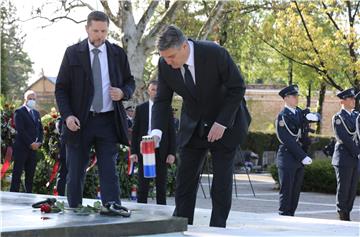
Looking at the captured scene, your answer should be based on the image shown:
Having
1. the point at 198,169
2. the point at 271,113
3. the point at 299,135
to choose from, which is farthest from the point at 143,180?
the point at 271,113

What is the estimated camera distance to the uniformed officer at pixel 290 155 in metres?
11.8

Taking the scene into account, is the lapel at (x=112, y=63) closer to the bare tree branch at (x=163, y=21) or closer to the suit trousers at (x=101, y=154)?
the suit trousers at (x=101, y=154)

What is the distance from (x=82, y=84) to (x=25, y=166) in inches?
328

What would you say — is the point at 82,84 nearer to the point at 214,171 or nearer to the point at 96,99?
the point at 96,99

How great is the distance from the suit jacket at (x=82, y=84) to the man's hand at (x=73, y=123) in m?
0.09

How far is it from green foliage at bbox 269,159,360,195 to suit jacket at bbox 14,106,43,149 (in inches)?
291

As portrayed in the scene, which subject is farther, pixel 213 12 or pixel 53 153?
pixel 213 12

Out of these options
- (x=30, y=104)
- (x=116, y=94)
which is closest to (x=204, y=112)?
(x=116, y=94)

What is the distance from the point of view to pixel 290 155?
1191 cm

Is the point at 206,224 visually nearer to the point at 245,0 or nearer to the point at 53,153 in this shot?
the point at 53,153

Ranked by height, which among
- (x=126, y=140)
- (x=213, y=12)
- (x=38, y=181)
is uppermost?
(x=213, y=12)

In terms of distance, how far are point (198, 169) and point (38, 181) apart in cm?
915

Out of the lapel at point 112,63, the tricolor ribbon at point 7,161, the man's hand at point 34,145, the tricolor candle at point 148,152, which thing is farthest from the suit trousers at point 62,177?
the tricolor candle at point 148,152

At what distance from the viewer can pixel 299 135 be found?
12234 millimetres
